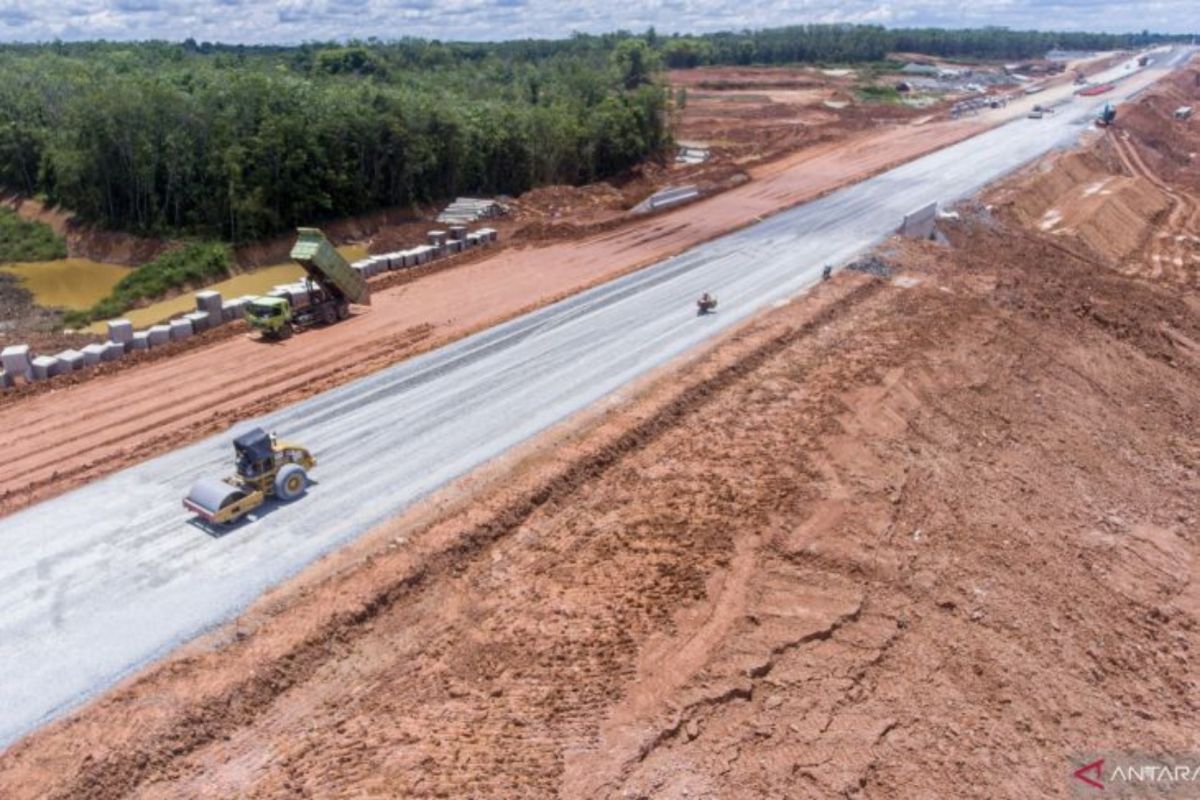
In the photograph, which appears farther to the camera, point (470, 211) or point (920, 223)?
point (470, 211)

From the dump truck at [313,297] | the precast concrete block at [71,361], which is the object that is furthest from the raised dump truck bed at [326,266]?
the precast concrete block at [71,361]

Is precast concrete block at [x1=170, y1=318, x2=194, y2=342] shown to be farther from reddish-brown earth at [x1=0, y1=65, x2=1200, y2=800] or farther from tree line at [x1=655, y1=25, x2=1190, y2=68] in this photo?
tree line at [x1=655, y1=25, x2=1190, y2=68]

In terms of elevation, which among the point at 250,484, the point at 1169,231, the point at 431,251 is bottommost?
the point at 1169,231

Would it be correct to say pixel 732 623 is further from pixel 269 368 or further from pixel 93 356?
pixel 93 356

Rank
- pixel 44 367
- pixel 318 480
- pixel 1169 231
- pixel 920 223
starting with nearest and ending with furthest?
pixel 318 480
pixel 44 367
pixel 920 223
pixel 1169 231

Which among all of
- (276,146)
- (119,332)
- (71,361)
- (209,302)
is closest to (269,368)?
(209,302)

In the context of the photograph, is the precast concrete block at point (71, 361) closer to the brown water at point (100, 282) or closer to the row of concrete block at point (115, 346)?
Answer: the row of concrete block at point (115, 346)
